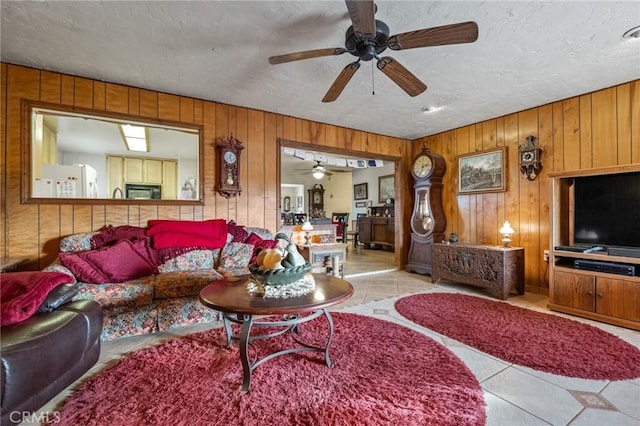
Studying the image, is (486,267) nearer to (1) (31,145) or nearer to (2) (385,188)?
(2) (385,188)

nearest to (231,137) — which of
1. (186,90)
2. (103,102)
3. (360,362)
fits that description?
(186,90)

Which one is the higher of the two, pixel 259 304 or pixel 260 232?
pixel 260 232

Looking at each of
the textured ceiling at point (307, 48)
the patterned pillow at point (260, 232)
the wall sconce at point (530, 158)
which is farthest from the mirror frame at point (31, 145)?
the wall sconce at point (530, 158)

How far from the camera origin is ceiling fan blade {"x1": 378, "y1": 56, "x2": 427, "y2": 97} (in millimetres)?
2018

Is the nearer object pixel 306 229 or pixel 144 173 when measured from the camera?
pixel 144 173

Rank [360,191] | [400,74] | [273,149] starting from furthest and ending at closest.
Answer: [360,191] → [273,149] → [400,74]

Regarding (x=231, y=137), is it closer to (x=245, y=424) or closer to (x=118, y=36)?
(x=118, y=36)

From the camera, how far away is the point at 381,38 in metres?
1.91

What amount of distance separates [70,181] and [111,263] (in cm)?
112

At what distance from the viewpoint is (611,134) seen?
10.3 ft

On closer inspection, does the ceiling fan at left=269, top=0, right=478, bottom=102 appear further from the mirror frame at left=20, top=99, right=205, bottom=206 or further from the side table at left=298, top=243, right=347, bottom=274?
the side table at left=298, top=243, right=347, bottom=274

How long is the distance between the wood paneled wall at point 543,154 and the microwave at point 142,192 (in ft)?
13.8

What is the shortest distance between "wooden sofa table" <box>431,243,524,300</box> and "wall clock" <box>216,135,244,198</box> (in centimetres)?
296

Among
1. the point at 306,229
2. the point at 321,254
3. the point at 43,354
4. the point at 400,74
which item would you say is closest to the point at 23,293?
the point at 43,354
